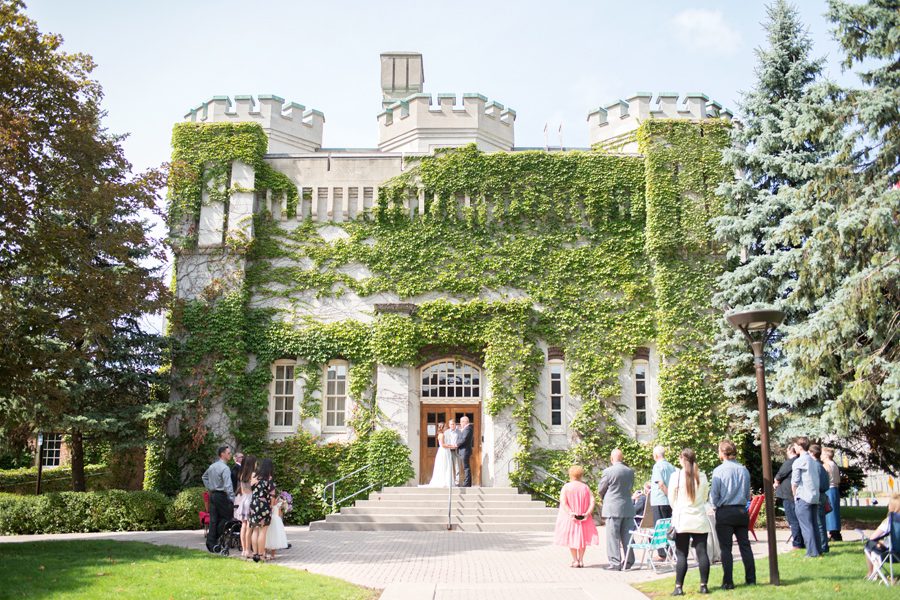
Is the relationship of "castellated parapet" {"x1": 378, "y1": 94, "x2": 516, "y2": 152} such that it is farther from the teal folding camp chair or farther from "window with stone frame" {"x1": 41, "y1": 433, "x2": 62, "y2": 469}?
"window with stone frame" {"x1": 41, "y1": 433, "x2": 62, "y2": 469}

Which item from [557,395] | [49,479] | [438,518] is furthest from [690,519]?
[49,479]

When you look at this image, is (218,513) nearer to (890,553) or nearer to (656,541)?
(656,541)

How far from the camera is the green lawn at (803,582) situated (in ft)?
30.3

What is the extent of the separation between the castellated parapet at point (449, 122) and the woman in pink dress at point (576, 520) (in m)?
13.1

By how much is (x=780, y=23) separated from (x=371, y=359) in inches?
542

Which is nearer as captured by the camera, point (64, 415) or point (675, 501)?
point (675, 501)

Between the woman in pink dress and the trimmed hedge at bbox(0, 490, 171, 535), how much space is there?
10.4 metres

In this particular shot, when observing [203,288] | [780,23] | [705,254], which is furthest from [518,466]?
[780,23]

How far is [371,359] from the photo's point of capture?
837 inches

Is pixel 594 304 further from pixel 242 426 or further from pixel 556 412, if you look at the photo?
pixel 242 426

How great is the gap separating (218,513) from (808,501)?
9.59m

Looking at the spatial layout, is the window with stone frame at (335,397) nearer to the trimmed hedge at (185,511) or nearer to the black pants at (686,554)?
the trimmed hedge at (185,511)

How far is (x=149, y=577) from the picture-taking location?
425 inches

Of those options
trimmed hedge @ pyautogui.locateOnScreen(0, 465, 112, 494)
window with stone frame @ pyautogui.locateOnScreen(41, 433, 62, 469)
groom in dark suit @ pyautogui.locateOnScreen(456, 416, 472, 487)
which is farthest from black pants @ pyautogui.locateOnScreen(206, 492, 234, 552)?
window with stone frame @ pyautogui.locateOnScreen(41, 433, 62, 469)
